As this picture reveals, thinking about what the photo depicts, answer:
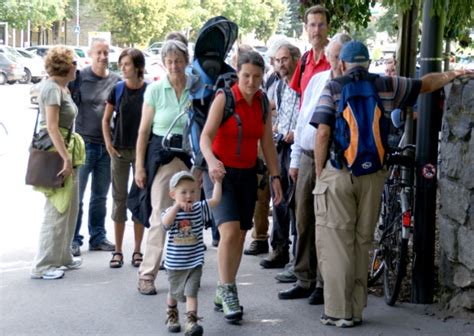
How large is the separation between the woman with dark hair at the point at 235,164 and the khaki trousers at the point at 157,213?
77cm

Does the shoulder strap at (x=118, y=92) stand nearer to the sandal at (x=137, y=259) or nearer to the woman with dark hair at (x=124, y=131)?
the woman with dark hair at (x=124, y=131)

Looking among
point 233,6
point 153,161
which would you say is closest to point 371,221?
point 153,161

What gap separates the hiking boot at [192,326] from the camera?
5.39m

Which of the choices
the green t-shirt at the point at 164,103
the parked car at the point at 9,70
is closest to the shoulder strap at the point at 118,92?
the green t-shirt at the point at 164,103

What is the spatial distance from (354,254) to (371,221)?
262 millimetres

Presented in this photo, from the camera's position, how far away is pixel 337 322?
Answer: 223 inches

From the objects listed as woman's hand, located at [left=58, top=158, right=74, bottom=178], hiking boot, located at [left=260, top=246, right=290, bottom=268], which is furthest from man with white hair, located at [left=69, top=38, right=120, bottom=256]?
hiking boot, located at [left=260, top=246, right=290, bottom=268]

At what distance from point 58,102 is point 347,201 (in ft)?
8.87

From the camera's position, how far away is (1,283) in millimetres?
7008

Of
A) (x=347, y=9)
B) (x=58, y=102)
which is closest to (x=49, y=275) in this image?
(x=58, y=102)

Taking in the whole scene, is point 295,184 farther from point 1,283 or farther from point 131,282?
point 1,283

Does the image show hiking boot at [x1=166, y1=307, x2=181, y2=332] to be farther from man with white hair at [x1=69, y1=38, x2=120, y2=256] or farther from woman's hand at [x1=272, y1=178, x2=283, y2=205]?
man with white hair at [x1=69, y1=38, x2=120, y2=256]

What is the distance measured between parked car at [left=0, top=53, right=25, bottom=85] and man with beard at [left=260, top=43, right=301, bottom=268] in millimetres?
34992

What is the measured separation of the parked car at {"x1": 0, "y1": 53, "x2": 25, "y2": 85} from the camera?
40491 mm
